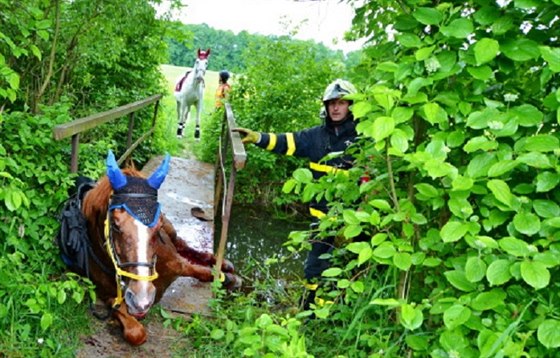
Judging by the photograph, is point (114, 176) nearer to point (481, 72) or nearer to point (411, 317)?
point (411, 317)

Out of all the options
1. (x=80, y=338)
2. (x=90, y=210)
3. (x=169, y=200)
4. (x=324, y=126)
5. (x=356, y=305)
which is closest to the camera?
(x=356, y=305)

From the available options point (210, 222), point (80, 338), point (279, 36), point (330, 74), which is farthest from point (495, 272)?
point (279, 36)

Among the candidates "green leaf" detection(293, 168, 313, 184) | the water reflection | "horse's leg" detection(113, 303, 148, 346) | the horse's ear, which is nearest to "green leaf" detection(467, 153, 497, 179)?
"green leaf" detection(293, 168, 313, 184)

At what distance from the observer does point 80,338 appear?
111 inches

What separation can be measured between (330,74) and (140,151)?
11.2 feet

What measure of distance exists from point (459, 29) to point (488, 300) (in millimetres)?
889

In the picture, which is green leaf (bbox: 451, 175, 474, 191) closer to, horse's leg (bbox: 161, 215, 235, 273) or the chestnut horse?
the chestnut horse

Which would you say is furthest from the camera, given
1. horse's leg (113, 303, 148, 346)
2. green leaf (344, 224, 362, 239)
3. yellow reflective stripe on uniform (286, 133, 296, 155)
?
yellow reflective stripe on uniform (286, 133, 296, 155)

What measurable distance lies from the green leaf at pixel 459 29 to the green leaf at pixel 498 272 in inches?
29.0

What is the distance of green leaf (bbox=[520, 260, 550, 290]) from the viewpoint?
4.46 ft

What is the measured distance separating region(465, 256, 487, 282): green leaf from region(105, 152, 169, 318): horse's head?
1.63 metres

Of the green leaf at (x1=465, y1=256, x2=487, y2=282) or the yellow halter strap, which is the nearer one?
the green leaf at (x1=465, y1=256, x2=487, y2=282)

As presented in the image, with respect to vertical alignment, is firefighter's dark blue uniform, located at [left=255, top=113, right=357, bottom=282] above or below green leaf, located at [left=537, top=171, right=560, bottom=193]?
below

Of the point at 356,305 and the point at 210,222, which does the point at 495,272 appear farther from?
the point at 210,222
